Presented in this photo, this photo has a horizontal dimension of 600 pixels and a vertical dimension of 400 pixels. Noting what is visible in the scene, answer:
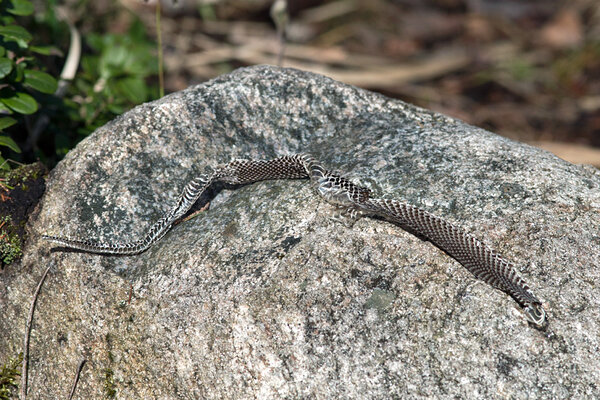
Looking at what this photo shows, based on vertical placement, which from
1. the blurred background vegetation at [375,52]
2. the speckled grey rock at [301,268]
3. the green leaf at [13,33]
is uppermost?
the green leaf at [13,33]

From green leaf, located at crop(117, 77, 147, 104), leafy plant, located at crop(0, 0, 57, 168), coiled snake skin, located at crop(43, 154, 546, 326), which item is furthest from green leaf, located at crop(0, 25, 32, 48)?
coiled snake skin, located at crop(43, 154, 546, 326)

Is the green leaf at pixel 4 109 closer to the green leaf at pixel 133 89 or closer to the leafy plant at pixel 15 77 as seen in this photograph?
the leafy plant at pixel 15 77

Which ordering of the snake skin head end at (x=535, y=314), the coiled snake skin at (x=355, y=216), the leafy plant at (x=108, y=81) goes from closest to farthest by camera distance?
the snake skin head end at (x=535, y=314)
the coiled snake skin at (x=355, y=216)
the leafy plant at (x=108, y=81)

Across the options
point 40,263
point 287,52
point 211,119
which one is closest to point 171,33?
point 287,52

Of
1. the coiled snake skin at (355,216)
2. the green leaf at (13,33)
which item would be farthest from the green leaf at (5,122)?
the coiled snake skin at (355,216)

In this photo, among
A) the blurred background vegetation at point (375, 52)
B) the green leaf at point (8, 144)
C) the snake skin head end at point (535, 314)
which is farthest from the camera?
the blurred background vegetation at point (375, 52)

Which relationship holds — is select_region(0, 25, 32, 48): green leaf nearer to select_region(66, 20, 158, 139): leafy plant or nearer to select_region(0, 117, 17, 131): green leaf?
select_region(0, 117, 17, 131): green leaf
